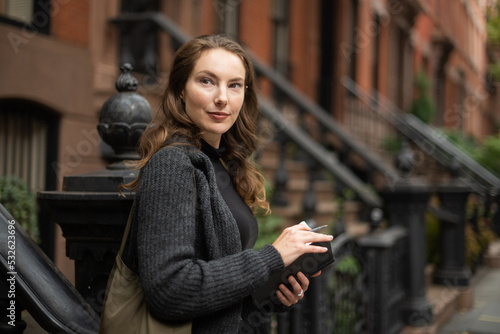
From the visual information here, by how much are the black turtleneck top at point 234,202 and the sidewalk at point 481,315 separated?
5049mm

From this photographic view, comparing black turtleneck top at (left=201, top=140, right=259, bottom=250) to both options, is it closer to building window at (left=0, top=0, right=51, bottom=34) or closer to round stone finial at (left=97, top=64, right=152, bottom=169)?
round stone finial at (left=97, top=64, right=152, bottom=169)

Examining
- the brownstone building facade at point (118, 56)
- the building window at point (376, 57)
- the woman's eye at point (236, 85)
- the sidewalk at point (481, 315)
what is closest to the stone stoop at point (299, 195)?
the sidewalk at point (481, 315)

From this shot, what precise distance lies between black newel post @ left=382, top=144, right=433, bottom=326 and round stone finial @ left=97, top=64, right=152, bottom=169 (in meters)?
4.24

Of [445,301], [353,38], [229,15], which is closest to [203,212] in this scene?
[445,301]

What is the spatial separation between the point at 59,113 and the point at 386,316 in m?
3.94

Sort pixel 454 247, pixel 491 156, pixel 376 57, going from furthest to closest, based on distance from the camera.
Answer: pixel 376 57, pixel 491 156, pixel 454 247

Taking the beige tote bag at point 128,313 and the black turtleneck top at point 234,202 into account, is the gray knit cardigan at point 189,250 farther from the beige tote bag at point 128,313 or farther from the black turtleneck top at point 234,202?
the black turtleneck top at point 234,202

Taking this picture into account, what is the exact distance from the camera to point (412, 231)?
607 centimetres

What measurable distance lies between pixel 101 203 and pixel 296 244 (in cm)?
83

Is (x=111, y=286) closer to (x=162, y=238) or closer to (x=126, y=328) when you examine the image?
(x=126, y=328)

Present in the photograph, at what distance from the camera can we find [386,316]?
199 inches

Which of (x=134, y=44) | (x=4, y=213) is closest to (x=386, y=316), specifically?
(x=4, y=213)

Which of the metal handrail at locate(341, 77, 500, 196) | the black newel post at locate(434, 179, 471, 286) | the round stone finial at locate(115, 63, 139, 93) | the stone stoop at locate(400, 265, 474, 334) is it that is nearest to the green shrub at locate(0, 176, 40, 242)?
the round stone finial at locate(115, 63, 139, 93)

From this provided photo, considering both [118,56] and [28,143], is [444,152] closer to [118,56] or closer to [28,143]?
[118,56]
